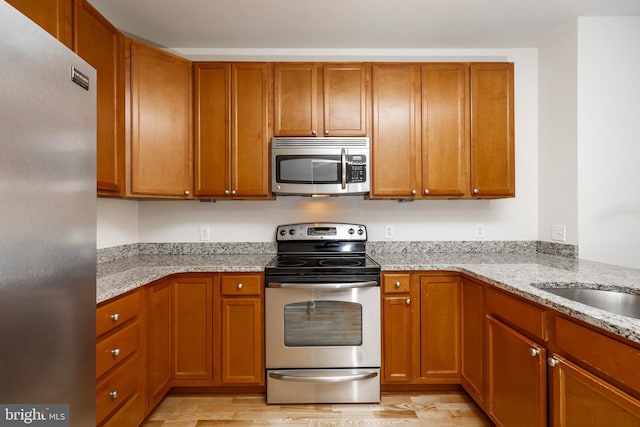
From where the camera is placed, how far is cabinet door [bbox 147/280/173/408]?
1.89 m

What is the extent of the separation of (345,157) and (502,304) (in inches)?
52.0

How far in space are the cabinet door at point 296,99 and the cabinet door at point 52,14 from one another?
1.21 meters

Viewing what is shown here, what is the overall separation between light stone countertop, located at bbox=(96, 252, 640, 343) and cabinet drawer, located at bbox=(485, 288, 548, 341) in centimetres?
6

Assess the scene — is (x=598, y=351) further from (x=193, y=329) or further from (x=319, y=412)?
(x=193, y=329)

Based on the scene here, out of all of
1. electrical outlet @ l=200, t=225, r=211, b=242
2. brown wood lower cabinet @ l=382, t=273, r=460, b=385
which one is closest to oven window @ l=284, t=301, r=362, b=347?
brown wood lower cabinet @ l=382, t=273, r=460, b=385

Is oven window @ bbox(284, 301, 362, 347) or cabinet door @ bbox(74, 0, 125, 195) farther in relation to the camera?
oven window @ bbox(284, 301, 362, 347)

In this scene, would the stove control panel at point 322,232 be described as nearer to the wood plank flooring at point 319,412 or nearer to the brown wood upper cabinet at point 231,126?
the brown wood upper cabinet at point 231,126

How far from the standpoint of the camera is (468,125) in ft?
7.83

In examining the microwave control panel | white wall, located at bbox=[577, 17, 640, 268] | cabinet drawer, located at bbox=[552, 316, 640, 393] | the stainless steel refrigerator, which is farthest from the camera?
the microwave control panel

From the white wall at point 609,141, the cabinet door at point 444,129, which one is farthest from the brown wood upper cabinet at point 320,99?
the white wall at point 609,141

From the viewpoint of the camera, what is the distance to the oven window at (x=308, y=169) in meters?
2.32

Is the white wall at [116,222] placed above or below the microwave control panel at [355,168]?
below

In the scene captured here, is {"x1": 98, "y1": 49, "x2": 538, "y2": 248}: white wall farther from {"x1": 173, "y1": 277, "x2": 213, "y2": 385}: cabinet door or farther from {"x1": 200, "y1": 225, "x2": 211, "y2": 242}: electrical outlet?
{"x1": 173, "y1": 277, "x2": 213, "y2": 385}: cabinet door

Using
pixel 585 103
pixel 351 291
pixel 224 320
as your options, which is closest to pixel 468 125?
pixel 585 103
